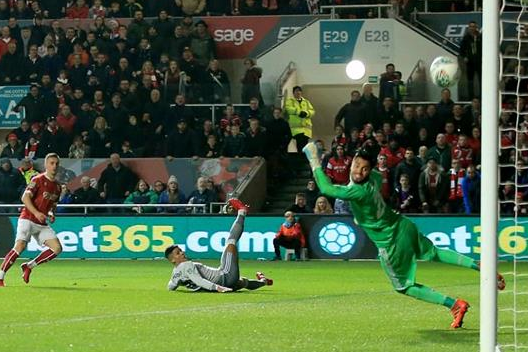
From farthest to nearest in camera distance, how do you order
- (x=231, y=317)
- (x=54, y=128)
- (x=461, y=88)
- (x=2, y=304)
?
(x=54, y=128) → (x=461, y=88) → (x=2, y=304) → (x=231, y=317)

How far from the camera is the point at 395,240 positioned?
1210 cm

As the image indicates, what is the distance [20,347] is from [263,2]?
21681 millimetres

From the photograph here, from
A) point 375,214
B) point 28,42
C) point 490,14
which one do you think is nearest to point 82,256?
point 28,42

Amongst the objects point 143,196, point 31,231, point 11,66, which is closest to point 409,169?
point 143,196

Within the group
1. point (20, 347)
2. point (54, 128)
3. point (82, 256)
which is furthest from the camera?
point (54, 128)

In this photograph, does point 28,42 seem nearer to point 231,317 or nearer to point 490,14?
point 231,317

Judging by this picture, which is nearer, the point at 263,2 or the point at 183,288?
the point at 183,288

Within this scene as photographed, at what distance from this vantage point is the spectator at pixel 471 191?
2427 centimetres

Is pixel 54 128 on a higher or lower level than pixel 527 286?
higher

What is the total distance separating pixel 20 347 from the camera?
1081 cm

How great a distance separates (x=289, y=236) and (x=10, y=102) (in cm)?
986

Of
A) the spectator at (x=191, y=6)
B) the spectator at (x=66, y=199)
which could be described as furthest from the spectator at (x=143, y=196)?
the spectator at (x=191, y=6)

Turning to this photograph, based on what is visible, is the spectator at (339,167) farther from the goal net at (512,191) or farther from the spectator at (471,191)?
Result: the goal net at (512,191)

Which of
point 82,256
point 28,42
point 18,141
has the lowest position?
point 82,256
